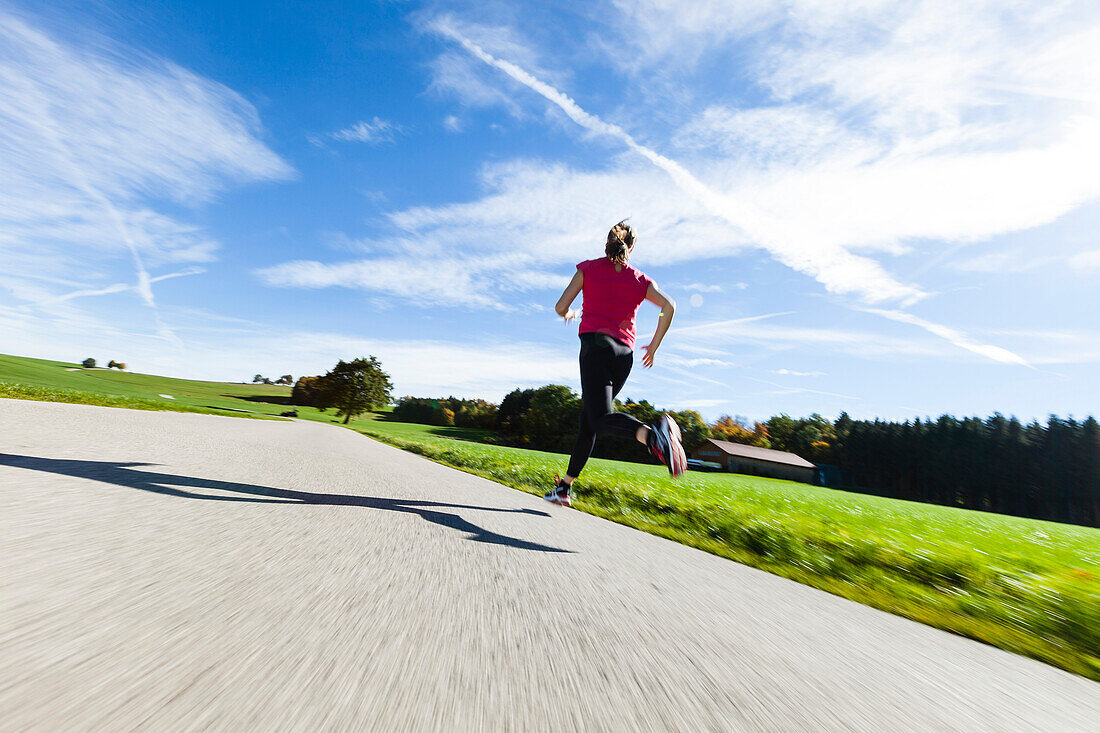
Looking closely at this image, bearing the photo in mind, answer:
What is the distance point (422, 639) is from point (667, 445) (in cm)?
313

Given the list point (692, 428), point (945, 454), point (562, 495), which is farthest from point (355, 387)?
point (945, 454)

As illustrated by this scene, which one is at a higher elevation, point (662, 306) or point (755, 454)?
point (662, 306)

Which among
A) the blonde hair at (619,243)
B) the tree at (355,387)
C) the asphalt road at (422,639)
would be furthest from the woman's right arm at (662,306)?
the tree at (355,387)

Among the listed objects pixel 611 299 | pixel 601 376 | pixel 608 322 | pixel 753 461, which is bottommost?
pixel 753 461

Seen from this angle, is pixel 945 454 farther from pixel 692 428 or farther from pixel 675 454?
pixel 675 454

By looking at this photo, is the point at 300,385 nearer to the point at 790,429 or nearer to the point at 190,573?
the point at 790,429

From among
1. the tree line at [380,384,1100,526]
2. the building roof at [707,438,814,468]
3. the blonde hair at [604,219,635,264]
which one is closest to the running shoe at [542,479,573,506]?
the blonde hair at [604,219,635,264]

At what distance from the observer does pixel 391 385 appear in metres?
78.8

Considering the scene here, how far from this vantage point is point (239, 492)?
3.79 meters

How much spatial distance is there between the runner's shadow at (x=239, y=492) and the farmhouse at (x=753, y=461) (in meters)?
70.0

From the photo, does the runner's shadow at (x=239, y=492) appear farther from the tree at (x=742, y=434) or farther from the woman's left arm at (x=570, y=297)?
the tree at (x=742, y=434)

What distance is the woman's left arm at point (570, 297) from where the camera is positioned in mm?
5129

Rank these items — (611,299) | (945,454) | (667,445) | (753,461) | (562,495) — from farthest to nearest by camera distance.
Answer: (945,454), (753,461), (562,495), (611,299), (667,445)

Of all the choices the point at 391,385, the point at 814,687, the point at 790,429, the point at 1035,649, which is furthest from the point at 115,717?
the point at 790,429
